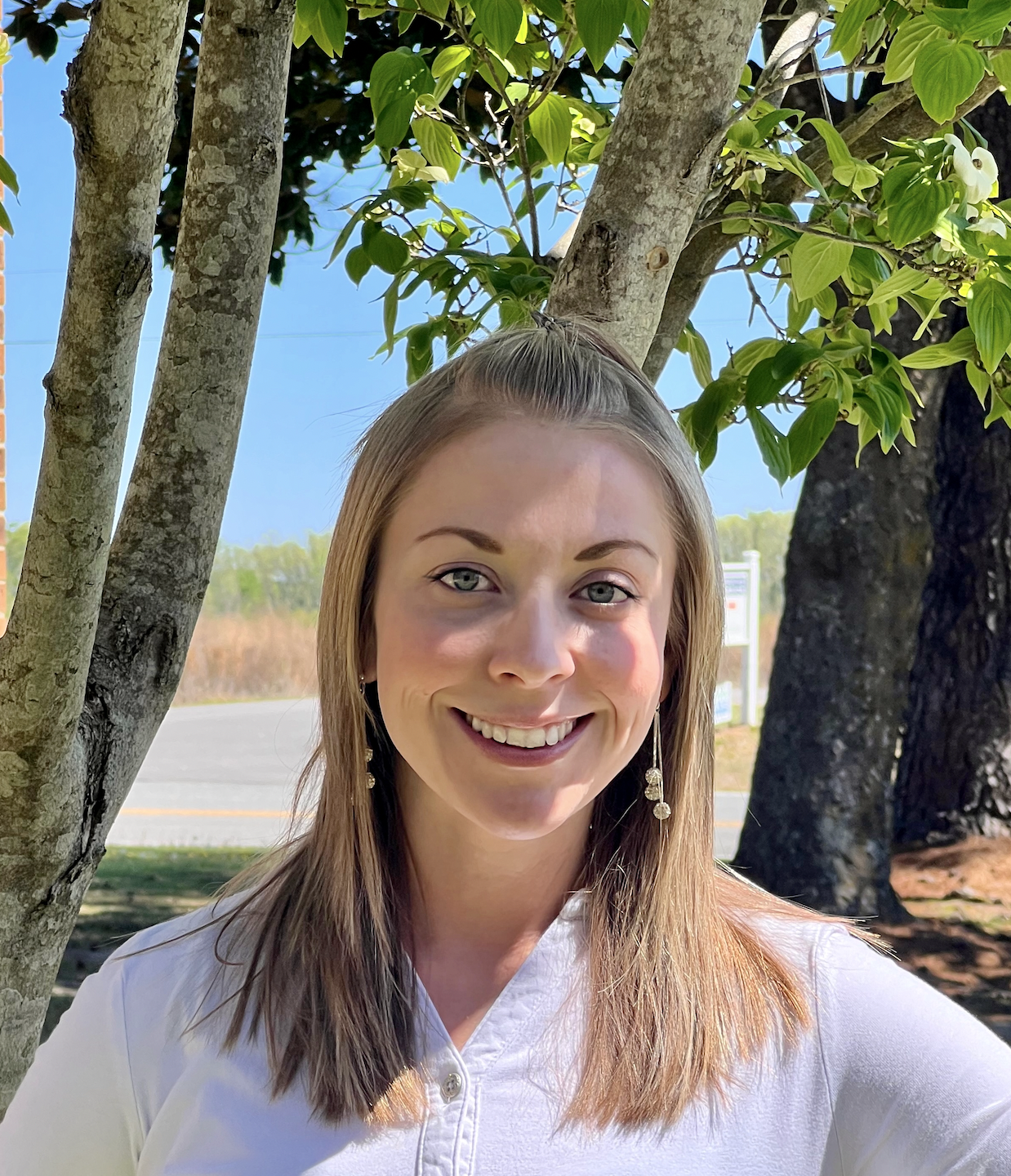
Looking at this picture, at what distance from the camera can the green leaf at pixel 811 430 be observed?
A: 1.52m

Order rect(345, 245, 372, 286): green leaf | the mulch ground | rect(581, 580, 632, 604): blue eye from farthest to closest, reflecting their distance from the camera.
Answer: the mulch ground, rect(345, 245, 372, 286): green leaf, rect(581, 580, 632, 604): blue eye

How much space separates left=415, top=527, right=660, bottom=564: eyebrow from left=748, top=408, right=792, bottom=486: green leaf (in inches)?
18.3

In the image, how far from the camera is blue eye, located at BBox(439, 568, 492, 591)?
1.14 metres

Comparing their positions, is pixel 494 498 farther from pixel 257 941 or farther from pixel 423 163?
pixel 423 163

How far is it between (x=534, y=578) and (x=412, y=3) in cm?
102

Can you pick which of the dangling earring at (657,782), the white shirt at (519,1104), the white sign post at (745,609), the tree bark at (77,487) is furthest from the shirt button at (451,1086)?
the white sign post at (745,609)

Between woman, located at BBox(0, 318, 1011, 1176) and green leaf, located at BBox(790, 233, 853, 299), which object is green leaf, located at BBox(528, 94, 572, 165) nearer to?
green leaf, located at BBox(790, 233, 853, 299)

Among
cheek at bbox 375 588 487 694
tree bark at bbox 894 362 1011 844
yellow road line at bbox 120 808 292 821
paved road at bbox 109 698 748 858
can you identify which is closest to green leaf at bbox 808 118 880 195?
cheek at bbox 375 588 487 694

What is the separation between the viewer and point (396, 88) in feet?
5.02

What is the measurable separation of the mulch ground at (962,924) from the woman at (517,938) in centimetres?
355

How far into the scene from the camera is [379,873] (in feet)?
4.16

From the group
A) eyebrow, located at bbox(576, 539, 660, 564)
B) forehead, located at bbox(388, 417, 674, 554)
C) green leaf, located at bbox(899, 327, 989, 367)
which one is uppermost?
green leaf, located at bbox(899, 327, 989, 367)

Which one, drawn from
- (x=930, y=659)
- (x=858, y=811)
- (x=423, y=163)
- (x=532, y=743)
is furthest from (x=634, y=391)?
(x=930, y=659)

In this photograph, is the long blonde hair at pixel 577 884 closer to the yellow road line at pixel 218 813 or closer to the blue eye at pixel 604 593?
the blue eye at pixel 604 593
